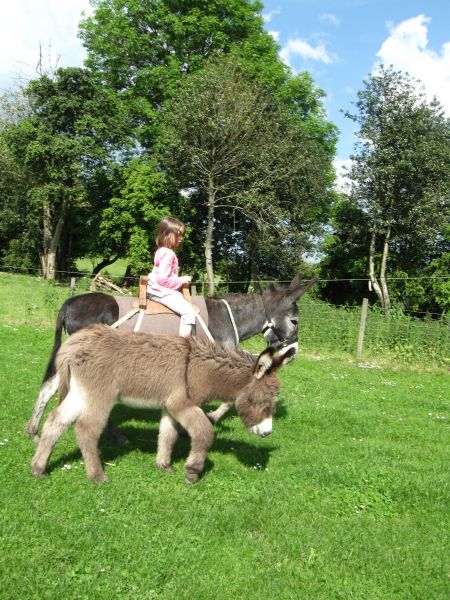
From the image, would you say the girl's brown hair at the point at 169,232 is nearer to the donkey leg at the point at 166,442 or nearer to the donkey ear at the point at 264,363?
the donkey ear at the point at 264,363

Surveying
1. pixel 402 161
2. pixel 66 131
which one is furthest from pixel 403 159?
pixel 66 131

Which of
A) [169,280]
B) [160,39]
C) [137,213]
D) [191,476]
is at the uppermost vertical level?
[160,39]

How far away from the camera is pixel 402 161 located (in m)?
29.6

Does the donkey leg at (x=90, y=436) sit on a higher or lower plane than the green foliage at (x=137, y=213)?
lower

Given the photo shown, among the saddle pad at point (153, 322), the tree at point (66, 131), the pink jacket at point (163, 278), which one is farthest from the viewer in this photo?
the tree at point (66, 131)

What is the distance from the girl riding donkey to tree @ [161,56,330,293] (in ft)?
74.4

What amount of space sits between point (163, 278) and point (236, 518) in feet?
10.3

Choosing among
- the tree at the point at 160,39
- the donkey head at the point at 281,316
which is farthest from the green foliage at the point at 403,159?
the donkey head at the point at 281,316

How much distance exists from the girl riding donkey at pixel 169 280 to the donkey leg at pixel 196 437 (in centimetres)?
137

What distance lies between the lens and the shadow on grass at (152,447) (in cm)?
Result: 614

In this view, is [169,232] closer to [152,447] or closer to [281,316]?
[281,316]

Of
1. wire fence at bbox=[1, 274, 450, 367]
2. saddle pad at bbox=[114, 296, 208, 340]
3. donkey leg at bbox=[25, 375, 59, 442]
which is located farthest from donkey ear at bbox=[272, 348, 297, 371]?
wire fence at bbox=[1, 274, 450, 367]

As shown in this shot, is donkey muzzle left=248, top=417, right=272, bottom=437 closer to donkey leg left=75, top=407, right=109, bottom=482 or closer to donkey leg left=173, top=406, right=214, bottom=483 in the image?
donkey leg left=173, top=406, right=214, bottom=483

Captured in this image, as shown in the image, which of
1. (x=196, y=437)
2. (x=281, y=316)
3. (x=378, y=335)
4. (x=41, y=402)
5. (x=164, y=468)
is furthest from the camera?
(x=378, y=335)
